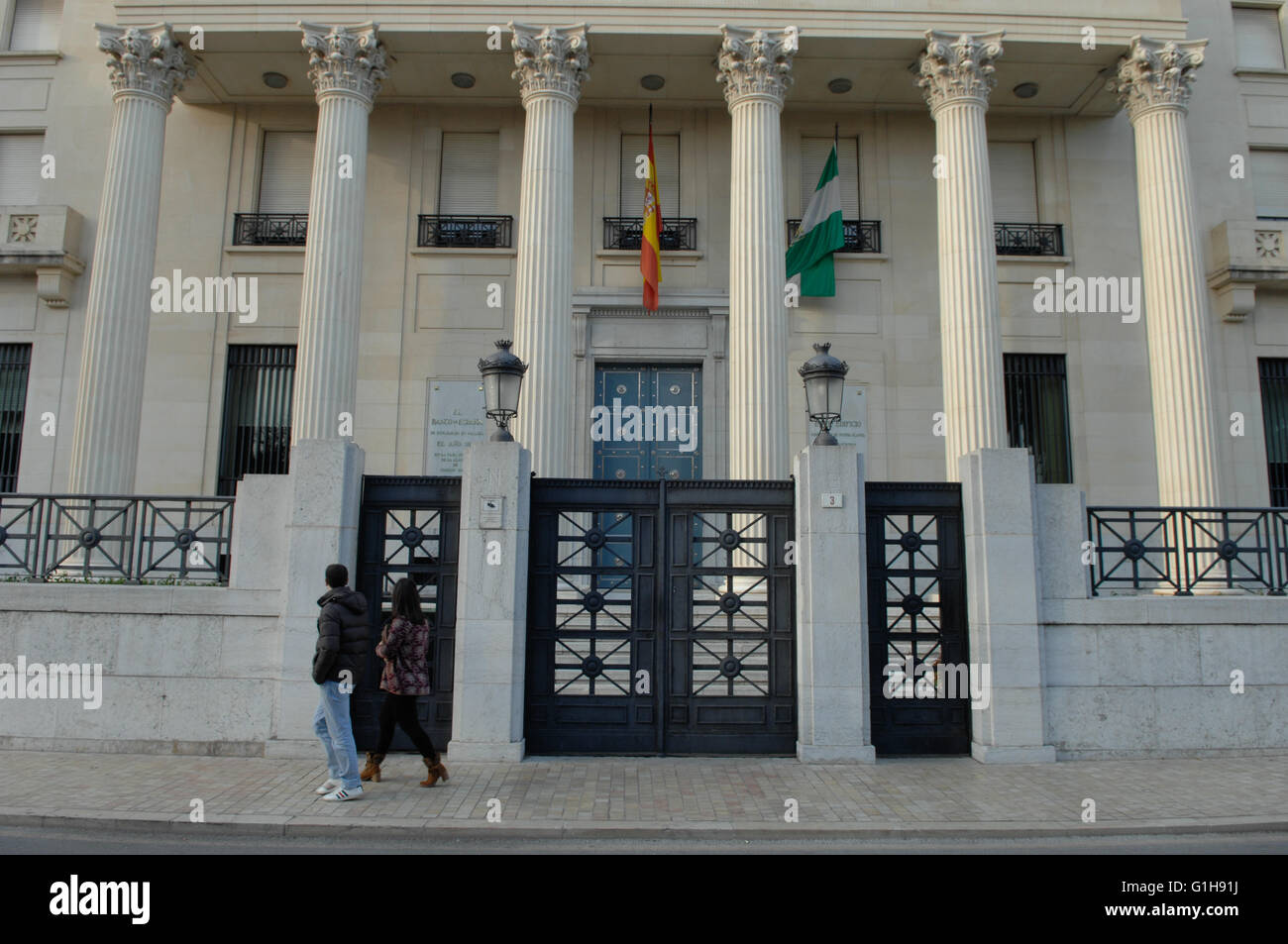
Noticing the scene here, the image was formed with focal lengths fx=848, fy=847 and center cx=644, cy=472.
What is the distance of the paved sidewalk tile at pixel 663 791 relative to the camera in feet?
24.1

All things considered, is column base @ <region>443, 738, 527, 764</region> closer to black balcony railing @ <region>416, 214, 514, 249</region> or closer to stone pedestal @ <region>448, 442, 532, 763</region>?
stone pedestal @ <region>448, 442, 532, 763</region>

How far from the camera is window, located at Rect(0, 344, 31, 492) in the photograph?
1980 centimetres

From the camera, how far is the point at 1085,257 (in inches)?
814

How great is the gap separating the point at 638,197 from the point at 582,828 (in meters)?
16.8

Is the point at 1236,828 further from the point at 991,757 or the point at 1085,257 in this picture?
the point at 1085,257

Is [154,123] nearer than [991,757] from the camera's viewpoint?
No

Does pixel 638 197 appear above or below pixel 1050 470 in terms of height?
above

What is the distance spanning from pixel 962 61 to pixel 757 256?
6209 millimetres

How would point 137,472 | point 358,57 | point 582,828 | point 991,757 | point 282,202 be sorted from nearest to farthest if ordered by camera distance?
point 582,828 < point 991,757 < point 358,57 < point 137,472 < point 282,202

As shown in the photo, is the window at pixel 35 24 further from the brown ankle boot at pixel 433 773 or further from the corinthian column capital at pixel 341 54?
the brown ankle boot at pixel 433 773

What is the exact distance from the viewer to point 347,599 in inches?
313

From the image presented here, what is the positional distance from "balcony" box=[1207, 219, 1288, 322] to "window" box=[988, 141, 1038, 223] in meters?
4.17

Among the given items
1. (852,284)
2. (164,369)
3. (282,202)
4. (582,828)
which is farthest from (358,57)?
(582,828)

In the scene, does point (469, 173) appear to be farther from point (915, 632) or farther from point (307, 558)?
point (915, 632)
